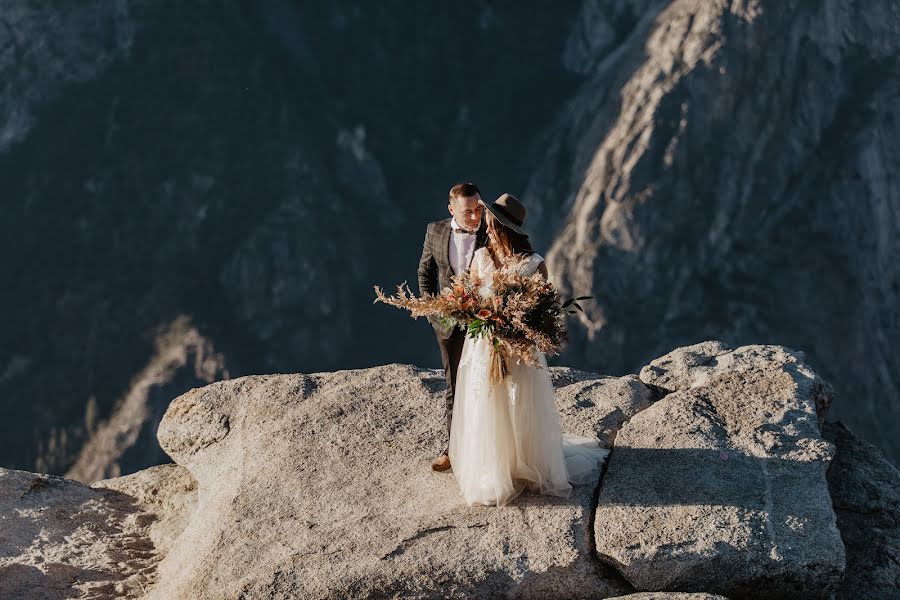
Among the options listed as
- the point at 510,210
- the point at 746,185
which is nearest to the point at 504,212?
the point at 510,210

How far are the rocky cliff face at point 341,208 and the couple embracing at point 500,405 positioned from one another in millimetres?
64651

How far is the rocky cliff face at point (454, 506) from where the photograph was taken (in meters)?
7.62

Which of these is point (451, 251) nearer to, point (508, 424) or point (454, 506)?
point (508, 424)

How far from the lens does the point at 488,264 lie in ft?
27.3

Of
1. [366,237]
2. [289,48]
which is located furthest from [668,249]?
[289,48]

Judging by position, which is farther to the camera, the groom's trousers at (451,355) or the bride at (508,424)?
the groom's trousers at (451,355)

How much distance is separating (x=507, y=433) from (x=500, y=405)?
0.27m

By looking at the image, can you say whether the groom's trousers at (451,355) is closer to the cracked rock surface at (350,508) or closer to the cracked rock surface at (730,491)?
the cracked rock surface at (350,508)

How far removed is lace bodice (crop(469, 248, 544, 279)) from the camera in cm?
813

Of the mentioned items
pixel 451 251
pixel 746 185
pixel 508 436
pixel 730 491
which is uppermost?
pixel 746 185

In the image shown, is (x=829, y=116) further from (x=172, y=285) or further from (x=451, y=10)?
(x=172, y=285)

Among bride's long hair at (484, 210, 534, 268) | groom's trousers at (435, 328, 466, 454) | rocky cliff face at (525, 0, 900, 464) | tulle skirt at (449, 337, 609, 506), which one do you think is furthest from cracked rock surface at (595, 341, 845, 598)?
rocky cliff face at (525, 0, 900, 464)

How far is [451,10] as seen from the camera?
87.9 m

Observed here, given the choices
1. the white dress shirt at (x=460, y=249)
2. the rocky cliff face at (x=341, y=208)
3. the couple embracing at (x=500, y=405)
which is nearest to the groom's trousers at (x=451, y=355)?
the couple embracing at (x=500, y=405)
